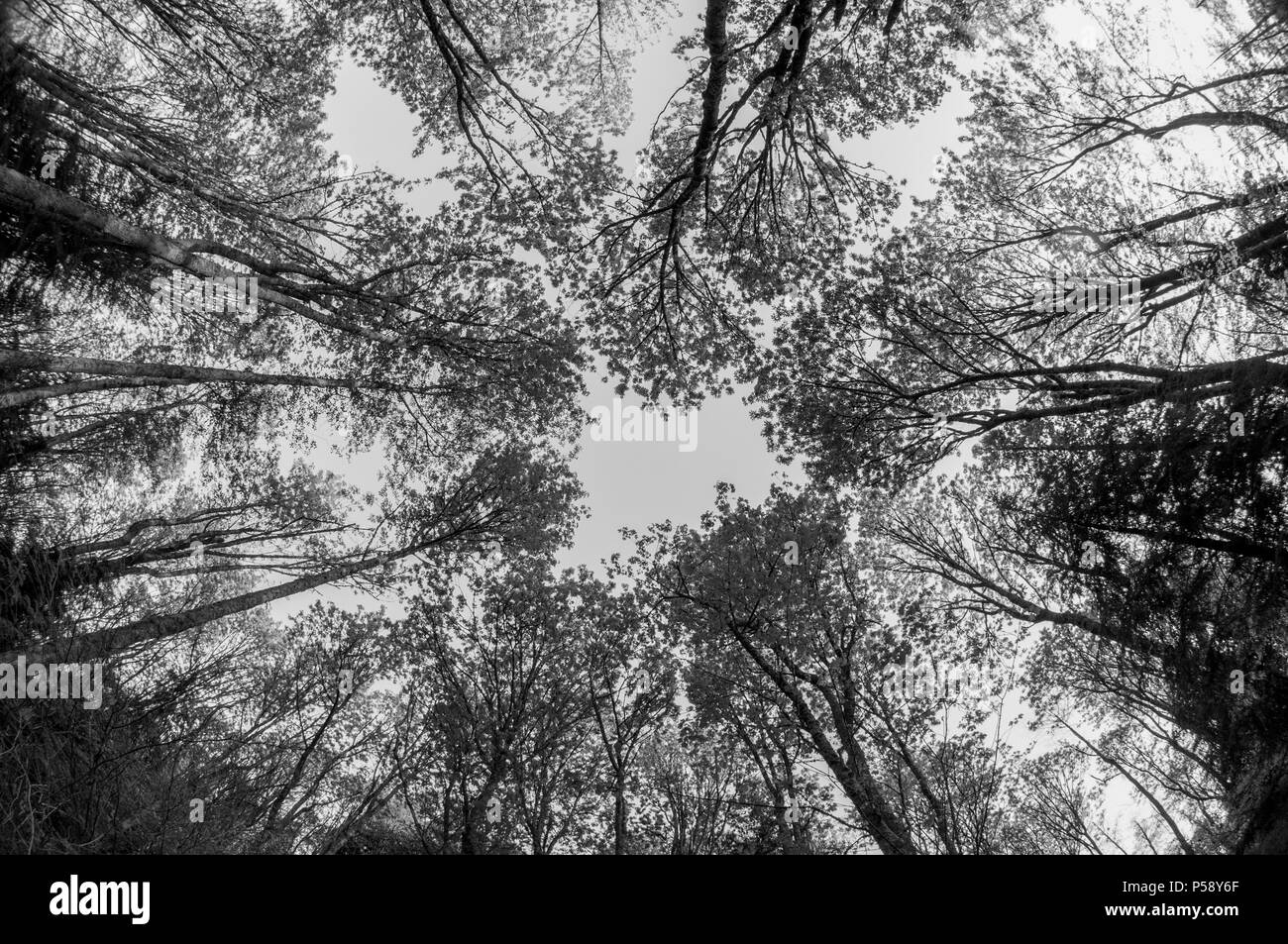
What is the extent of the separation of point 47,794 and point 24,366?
248 inches

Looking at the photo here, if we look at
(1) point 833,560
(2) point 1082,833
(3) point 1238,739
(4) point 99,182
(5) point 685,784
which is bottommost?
(2) point 1082,833

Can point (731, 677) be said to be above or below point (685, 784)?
above

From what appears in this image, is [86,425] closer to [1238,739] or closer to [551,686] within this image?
[551,686]

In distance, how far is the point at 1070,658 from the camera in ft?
58.3

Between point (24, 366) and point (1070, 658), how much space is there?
22.7 meters

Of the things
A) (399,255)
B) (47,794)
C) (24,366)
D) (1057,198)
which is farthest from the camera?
(399,255)

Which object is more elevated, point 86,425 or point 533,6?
point 533,6

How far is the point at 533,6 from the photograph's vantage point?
13.7m

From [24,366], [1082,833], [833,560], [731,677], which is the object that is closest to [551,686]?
[731,677]

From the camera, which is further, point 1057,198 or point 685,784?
point 685,784

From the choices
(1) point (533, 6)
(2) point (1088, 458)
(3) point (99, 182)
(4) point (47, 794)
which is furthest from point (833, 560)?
(3) point (99, 182)

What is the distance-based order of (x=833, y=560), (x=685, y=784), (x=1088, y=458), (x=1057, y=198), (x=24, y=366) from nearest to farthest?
1. (x=24, y=366)
2. (x=1088, y=458)
3. (x=1057, y=198)
4. (x=833, y=560)
5. (x=685, y=784)

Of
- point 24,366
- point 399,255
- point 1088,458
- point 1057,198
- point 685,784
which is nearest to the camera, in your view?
point 24,366

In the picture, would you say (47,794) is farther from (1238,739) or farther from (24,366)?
(1238,739)
